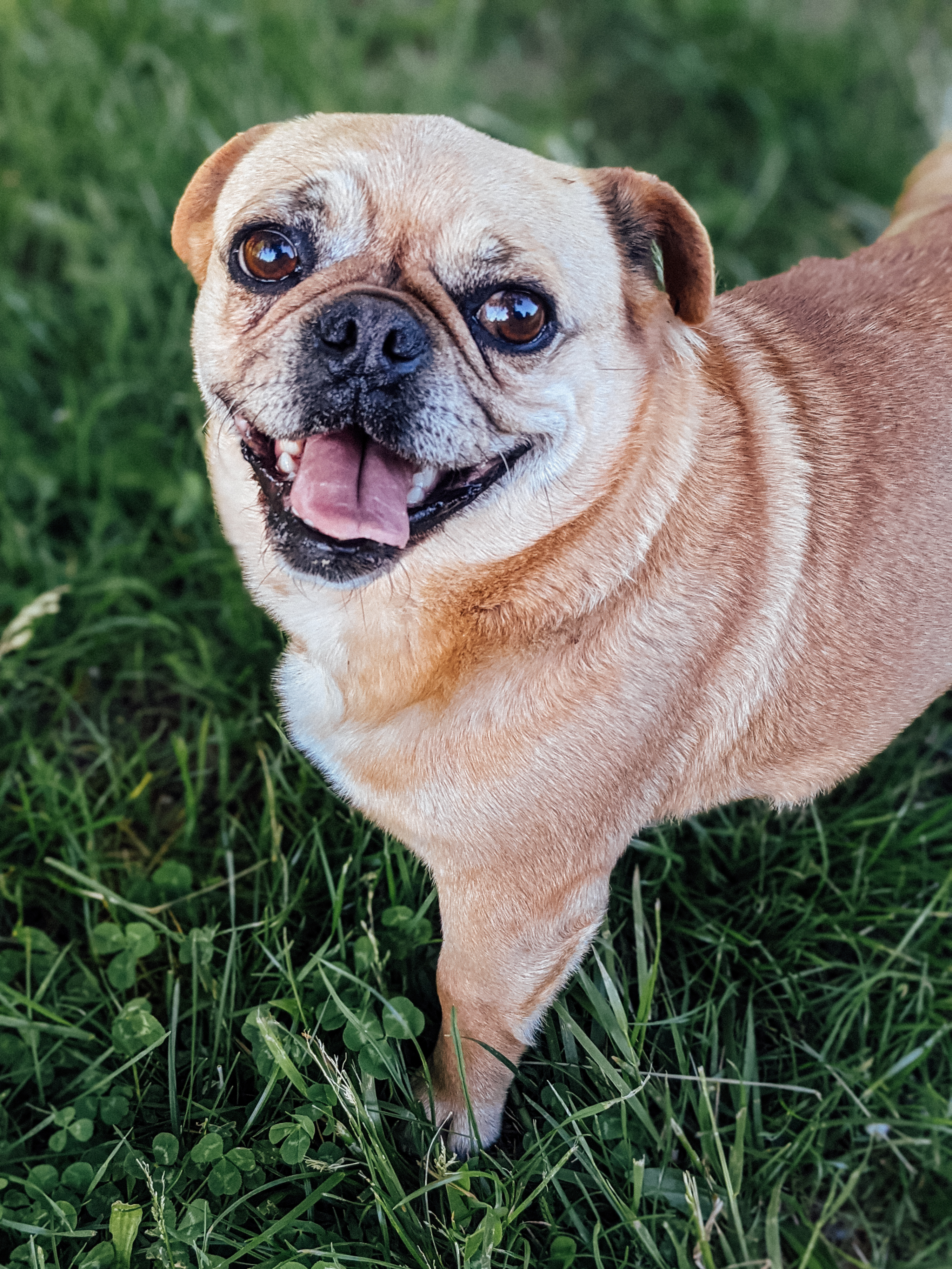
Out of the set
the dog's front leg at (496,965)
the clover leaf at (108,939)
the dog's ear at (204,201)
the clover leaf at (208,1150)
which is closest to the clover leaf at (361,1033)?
the dog's front leg at (496,965)

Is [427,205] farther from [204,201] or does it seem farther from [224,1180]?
[224,1180]

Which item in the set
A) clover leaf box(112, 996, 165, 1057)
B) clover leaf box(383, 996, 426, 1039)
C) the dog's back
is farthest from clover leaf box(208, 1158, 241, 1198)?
the dog's back

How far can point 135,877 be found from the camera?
8.63ft

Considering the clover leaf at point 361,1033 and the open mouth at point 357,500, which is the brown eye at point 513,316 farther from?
the clover leaf at point 361,1033

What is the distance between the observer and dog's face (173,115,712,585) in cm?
189

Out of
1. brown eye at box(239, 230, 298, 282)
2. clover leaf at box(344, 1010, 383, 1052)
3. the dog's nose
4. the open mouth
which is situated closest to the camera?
the dog's nose

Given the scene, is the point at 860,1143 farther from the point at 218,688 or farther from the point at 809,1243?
the point at 218,688

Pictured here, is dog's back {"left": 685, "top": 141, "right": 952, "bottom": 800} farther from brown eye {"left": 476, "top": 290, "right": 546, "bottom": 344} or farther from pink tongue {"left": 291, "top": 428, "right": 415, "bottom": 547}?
pink tongue {"left": 291, "top": 428, "right": 415, "bottom": 547}

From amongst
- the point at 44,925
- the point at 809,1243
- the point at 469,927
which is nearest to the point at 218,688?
the point at 44,925

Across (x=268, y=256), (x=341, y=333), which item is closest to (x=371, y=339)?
(x=341, y=333)

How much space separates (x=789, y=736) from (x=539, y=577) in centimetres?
82

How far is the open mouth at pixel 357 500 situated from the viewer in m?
1.93

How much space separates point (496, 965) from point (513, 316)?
1480mm

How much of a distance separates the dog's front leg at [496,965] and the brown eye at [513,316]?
1198 mm
